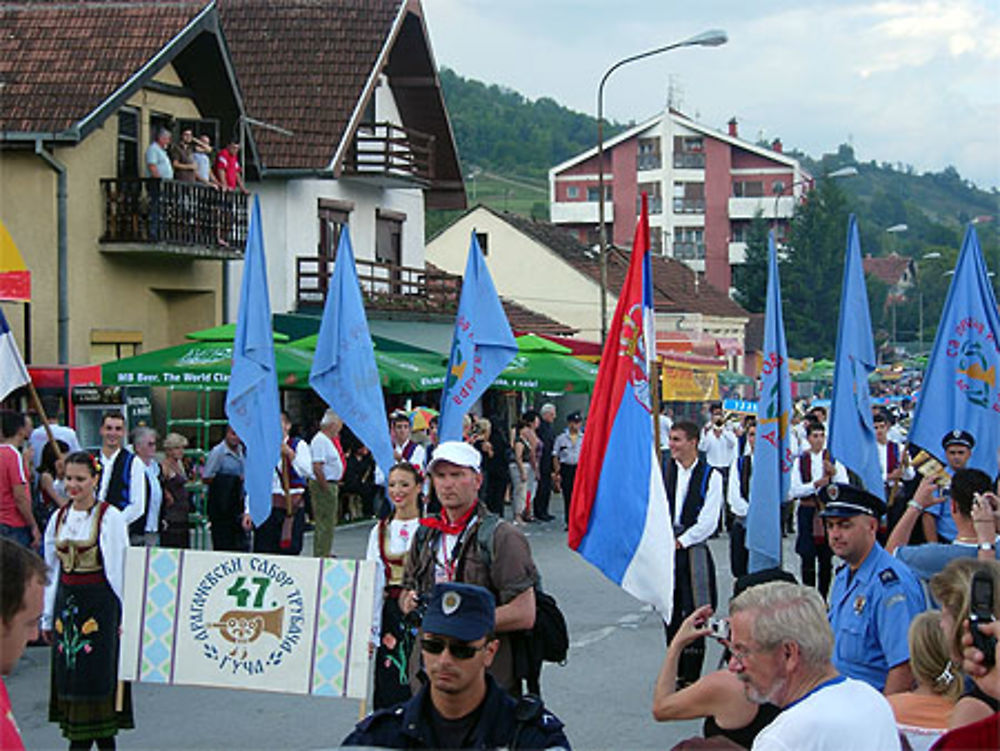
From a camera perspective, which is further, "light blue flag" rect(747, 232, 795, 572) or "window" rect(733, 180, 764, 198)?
"window" rect(733, 180, 764, 198)

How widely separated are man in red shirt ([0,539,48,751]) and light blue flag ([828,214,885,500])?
767cm

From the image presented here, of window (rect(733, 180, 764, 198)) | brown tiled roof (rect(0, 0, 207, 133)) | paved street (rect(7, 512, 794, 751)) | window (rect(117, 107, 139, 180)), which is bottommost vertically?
paved street (rect(7, 512, 794, 751))

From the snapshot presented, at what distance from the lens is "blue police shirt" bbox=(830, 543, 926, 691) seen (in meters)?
5.96

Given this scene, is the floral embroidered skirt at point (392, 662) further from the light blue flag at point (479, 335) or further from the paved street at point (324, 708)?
the light blue flag at point (479, 335)

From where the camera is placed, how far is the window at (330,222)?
31.7 metres

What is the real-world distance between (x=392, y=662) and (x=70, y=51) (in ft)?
61.7

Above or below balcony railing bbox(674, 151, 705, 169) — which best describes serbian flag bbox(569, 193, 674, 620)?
below

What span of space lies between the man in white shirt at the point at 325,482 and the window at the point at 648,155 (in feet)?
233

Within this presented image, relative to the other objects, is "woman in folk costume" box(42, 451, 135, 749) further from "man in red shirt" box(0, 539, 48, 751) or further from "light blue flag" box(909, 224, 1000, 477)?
"light blue flag" box(909, 224, 1000, 477)

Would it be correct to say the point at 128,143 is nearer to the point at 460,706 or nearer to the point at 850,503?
the point at 850,503

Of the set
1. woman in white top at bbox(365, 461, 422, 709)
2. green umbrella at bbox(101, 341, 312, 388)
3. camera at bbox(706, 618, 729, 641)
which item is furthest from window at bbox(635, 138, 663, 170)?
camera at bbox(706, 618, 729, 641)

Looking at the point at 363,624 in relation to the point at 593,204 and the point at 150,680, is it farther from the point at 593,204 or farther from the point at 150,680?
the point at 593,204

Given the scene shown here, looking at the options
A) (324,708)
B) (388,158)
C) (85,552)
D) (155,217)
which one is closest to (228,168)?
(155,217)

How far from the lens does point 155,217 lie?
24.5 meters
